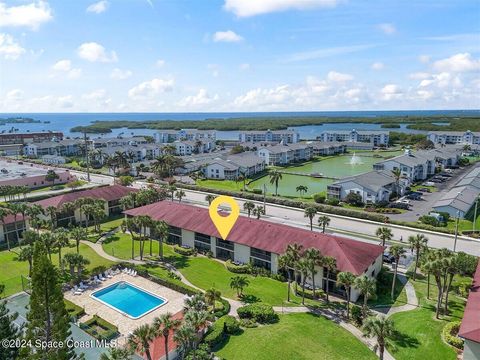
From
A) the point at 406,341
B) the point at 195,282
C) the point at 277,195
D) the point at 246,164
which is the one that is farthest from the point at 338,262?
the point at 246,164

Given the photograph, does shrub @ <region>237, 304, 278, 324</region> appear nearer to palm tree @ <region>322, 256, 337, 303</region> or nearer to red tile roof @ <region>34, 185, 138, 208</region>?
palm tree @ <region>322, 256, 337, 303</region>

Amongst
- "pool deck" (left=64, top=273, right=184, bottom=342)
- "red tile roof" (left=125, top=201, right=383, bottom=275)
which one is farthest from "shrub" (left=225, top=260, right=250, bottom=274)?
"pool deck" (left=64, top=273, right=184, bottom=342)

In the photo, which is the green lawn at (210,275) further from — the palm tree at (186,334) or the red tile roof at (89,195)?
the red tile roof at (89,195)

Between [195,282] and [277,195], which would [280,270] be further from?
[277,195]

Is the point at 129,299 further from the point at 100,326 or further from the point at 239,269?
the point at 239,269

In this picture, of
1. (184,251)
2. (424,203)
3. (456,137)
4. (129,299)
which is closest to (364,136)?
(456,137)
